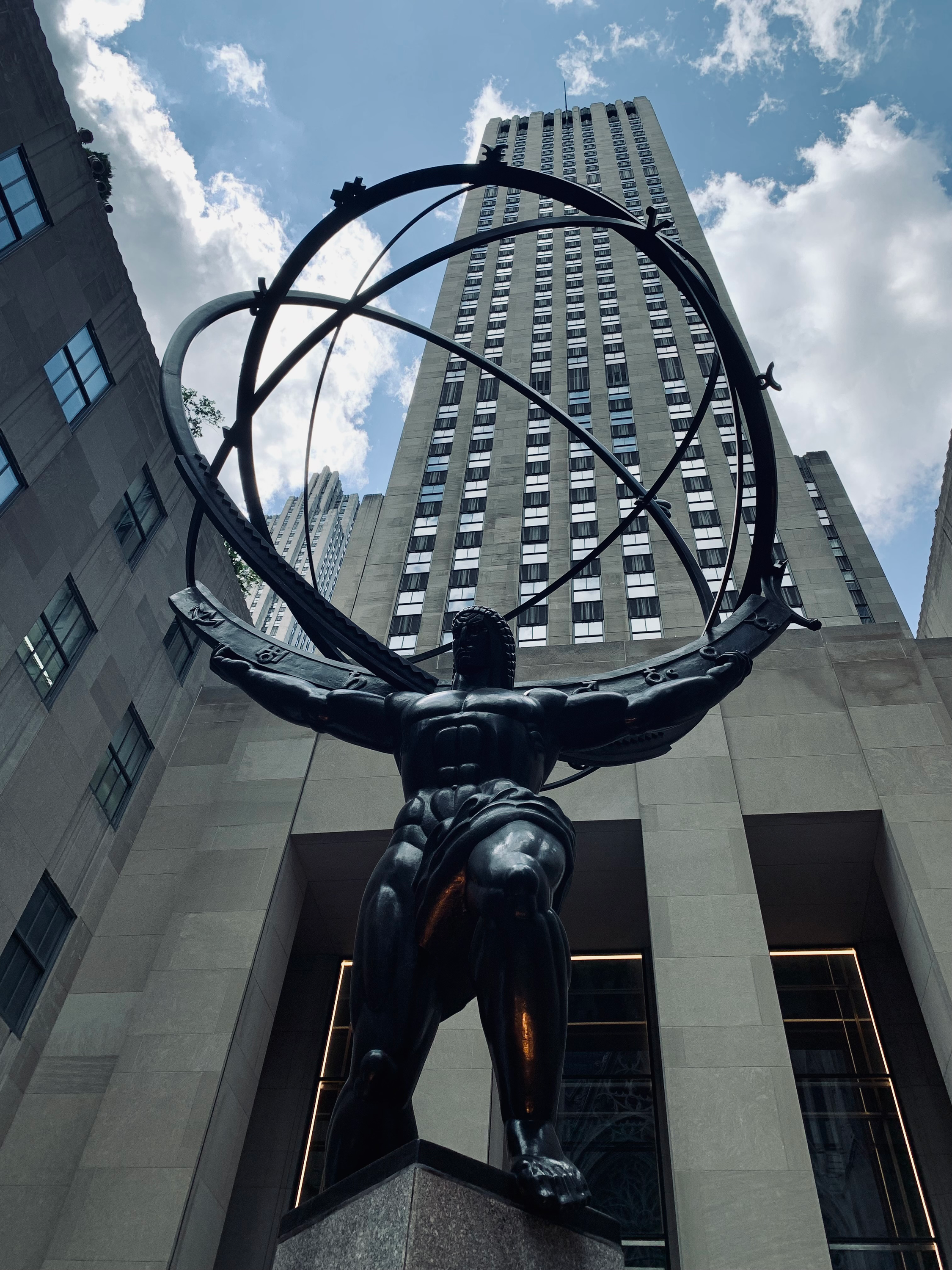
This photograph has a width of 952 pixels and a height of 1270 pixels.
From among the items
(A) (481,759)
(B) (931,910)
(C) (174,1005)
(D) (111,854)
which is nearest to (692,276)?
(A) (481,759)

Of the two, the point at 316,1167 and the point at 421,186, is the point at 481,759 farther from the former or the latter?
the point at 316,1167

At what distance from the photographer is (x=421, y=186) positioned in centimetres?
702

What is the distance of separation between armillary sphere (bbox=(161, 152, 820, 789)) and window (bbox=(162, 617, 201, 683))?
463 inches

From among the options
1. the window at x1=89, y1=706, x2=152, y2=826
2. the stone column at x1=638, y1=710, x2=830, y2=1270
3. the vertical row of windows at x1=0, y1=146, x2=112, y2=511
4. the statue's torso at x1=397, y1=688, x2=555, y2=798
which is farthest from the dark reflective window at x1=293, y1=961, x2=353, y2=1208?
the vertical row of windows at x1=0, y1=146, x2=112, y2=511

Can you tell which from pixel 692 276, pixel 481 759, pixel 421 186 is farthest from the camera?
pixel 421 186

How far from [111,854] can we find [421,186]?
12394 millimetres

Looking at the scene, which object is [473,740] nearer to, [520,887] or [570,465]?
[520,887]

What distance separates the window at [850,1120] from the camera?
11875 millimetres

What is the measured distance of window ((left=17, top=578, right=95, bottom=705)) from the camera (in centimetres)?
1411

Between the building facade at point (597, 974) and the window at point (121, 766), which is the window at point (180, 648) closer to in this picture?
the building facade at point (597, 974)

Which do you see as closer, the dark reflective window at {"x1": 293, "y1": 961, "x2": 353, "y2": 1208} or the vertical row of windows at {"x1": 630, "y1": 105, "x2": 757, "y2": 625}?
the dark reflective window at {"x1": 293, "y1": 961, "x2": 353, "y2": 1208}

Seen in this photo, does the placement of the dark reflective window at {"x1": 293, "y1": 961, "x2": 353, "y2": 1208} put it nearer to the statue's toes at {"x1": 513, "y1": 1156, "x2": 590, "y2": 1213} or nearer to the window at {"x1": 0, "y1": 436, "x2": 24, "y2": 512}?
the window at {"x1": 0, "y1": 436, "x2": 24, "y2": 512}

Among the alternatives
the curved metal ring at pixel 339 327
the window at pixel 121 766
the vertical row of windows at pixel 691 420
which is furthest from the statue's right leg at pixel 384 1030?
the vertical row of windows at pixel 691 420

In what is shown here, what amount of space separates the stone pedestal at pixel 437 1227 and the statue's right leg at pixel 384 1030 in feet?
1.12
